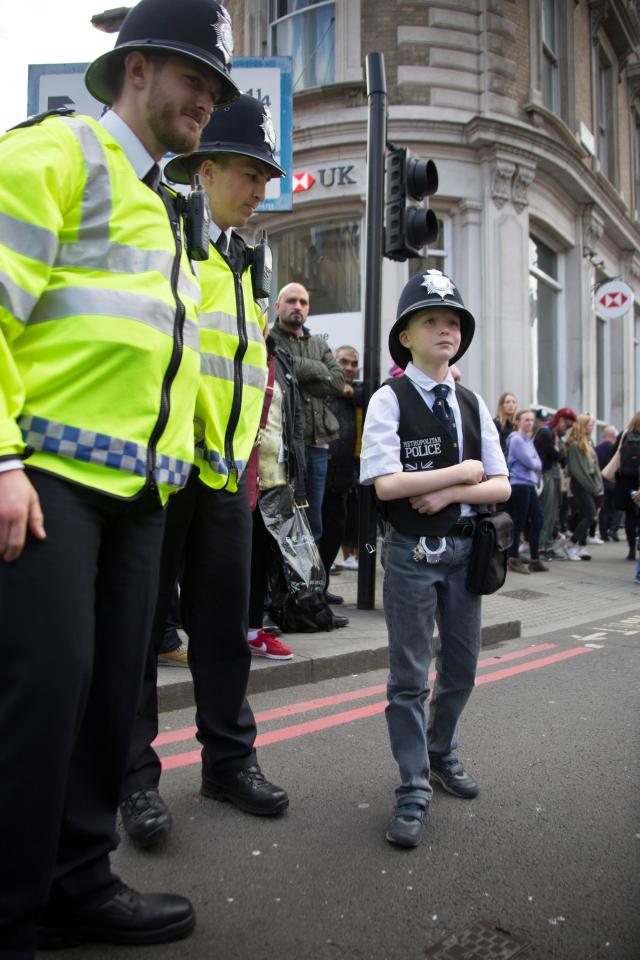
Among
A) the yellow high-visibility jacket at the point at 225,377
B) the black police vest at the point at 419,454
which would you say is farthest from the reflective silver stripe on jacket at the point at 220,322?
the black police vest at the point at 419,454

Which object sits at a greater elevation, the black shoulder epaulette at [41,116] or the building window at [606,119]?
the building window at [606,119]

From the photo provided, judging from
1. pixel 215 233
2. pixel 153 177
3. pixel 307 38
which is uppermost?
pixel 307 38

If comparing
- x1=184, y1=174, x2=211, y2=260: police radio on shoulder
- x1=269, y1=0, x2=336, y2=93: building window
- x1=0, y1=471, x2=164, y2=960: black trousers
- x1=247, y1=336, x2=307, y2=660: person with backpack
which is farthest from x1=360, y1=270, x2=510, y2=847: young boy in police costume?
x1=269, y1=0, x2=336, y2=93: building window

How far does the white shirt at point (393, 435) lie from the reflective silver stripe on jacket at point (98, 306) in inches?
41.4

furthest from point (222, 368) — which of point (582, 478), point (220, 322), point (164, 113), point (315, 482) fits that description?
point (582, 478)

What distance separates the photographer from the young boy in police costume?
2.69 m

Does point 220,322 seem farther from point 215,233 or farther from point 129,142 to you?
point 129,142

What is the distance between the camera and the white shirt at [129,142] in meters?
1.93

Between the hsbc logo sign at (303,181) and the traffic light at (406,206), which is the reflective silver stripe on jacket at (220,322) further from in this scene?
the hsbc logo sign at (303,181)

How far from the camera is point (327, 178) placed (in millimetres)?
13039

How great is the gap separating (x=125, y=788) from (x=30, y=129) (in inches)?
75.1

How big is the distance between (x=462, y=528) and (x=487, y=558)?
0.13 m

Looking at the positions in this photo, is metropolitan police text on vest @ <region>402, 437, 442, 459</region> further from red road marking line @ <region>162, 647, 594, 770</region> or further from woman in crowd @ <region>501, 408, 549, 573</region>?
woman in crowd @ <region>501, 408, 549, 573</region>

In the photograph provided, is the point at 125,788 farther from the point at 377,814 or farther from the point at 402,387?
the point at 402,387
